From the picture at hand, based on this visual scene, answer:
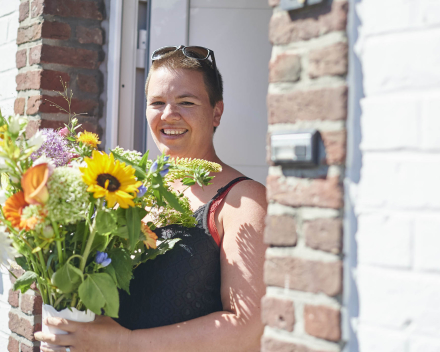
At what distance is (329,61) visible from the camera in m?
0.91

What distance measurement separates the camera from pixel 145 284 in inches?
61.5

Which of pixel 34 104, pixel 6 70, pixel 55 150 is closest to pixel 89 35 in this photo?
pixel 34 104

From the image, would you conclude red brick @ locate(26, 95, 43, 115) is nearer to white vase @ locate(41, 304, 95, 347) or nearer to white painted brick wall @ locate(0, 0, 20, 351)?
white painted brick wall @ locate(0, 0, 20, 351)

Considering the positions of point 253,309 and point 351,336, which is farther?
point 253,309

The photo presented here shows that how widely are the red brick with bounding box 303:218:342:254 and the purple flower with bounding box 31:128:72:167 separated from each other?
78 cm

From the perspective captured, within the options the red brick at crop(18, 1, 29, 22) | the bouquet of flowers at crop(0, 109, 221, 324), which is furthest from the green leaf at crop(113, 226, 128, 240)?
the red brick at crop(18, 1, 29, 22)

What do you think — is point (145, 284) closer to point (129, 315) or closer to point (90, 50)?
Answer: point (129, 315)

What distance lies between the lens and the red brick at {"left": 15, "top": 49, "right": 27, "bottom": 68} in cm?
→ 239

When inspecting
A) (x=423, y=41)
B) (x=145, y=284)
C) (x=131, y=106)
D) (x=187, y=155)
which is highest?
(x=131, y=106)

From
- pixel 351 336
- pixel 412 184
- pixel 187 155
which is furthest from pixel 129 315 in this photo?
pixel 412 184

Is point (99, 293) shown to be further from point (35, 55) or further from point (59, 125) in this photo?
point (35, 55)

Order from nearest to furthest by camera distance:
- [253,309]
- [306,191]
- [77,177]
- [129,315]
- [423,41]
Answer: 1. [423,41]
2. [306,191]
3. [77,177]
4. [253,309]
5. [129,315]

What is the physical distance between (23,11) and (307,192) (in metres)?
2.10

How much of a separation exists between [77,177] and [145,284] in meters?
0.57
